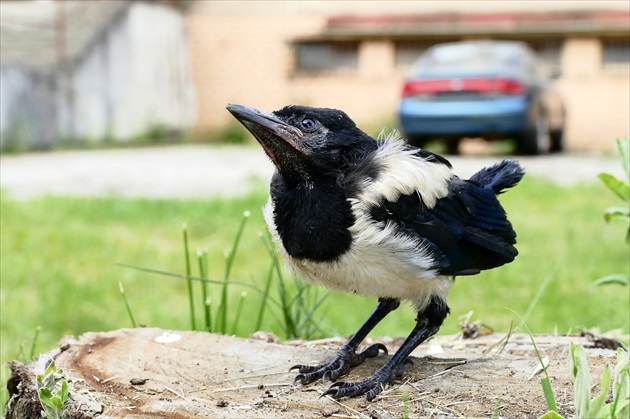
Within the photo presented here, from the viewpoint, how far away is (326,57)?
64.3 ft

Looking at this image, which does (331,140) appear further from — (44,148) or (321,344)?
(44,148)

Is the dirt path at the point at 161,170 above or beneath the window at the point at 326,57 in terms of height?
beneath

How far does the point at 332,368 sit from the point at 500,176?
992mm

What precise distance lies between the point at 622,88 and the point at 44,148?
11137 mm

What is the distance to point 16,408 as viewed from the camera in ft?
9.70

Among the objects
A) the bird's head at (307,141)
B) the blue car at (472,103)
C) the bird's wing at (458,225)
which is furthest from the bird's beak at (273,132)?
the blue car at (472,103)

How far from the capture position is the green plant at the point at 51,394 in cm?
254

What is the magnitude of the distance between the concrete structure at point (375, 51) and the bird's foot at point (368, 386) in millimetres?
15059

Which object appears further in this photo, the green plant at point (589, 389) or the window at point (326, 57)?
the window at point (326, 57)

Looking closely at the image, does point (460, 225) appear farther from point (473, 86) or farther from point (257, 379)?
point (473, 86)

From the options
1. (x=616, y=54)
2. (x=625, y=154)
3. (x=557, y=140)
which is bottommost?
(x=557, y=140)

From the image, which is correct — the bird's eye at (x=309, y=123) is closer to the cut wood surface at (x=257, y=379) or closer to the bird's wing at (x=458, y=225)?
the bird's wing at (x=458, y=225)

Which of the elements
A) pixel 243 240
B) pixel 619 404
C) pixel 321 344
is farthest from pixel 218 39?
pixel 619 404

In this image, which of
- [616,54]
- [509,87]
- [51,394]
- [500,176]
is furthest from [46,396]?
[616,54]
